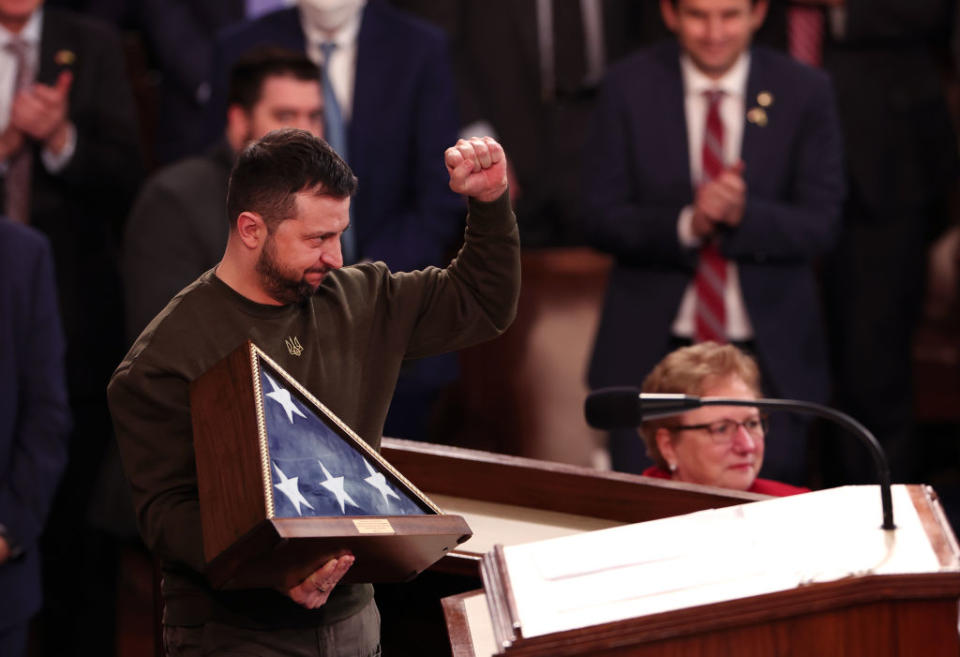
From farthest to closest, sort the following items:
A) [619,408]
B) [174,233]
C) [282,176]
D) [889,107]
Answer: [889,107] → [174,233] → [619,408] → [282,176]

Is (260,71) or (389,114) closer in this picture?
(260,71)

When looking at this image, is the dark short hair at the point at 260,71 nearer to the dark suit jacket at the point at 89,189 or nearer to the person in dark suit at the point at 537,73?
the dark suit jacket at the point at 89,189

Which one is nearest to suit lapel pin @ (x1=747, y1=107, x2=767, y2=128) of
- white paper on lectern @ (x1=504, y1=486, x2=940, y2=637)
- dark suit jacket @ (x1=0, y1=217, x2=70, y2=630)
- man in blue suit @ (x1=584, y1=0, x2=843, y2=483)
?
man in blue suit @ (x1=584, y1=0, x2=843, y2=483)

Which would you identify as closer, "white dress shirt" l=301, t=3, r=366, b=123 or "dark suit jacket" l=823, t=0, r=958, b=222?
"white dress shirt" l=301, t=3, r=366, b=123

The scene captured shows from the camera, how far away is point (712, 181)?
12.8ft

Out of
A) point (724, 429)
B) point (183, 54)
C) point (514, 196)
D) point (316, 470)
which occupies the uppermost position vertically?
point (183, 54)

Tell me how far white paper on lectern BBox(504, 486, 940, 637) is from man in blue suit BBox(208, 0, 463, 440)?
84.7 inches

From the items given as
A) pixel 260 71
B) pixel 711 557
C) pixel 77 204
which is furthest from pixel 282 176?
pixel 77 204

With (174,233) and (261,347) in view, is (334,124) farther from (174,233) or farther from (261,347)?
(261,347)

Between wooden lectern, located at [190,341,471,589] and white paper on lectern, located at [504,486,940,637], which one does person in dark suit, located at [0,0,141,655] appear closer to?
wooden lectern, located at [190,341,471,589]

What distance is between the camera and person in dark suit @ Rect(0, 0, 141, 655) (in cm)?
409

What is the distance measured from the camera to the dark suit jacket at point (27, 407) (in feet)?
10.0

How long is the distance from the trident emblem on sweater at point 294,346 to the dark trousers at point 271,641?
1.22 feet

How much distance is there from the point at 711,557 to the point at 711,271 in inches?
85.2
